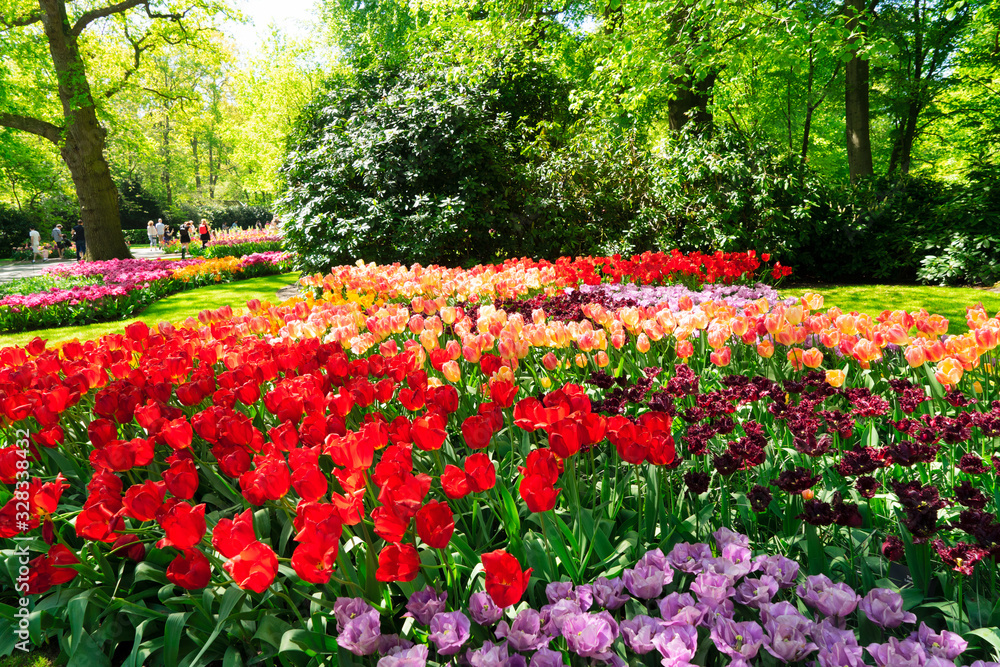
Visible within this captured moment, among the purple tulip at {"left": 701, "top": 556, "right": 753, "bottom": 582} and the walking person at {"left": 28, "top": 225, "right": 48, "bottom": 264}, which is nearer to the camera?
the purple tulip at {"left": 701, "top": 556, "right": 753, "bottom": 582}

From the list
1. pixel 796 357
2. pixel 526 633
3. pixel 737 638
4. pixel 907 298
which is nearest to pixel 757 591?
pixel 737 638

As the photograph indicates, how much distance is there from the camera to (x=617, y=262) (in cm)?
613

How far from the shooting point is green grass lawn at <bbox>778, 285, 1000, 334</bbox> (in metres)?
7.09

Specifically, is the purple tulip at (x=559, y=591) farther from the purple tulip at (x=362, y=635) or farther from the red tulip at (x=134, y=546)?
the red tulip at (x=134, y=546)

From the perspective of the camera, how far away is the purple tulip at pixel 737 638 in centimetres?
112

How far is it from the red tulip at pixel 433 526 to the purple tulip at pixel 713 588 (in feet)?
1.94

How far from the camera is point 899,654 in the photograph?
1131 mm

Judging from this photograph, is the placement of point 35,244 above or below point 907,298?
above

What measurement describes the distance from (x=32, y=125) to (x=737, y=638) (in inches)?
820

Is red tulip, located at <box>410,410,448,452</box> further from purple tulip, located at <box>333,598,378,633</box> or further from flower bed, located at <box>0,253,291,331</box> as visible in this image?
flower bed, located at <box>0,253,291,331</box>

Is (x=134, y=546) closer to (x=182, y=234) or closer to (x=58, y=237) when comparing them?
(x=182, y=234)

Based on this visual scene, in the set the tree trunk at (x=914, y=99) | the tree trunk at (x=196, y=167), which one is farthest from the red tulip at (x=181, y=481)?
the tree trunk at (x=196, y=167)

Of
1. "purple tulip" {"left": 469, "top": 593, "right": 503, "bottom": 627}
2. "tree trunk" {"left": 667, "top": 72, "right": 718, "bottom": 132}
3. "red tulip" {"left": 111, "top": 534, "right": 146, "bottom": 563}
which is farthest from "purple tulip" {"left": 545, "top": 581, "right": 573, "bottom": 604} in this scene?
"tree trunk" {"left": 667, "top": 72, "right": 718, "bottom": 132}

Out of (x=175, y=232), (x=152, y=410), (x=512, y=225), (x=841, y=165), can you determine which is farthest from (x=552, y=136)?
(x=175, y=232)
